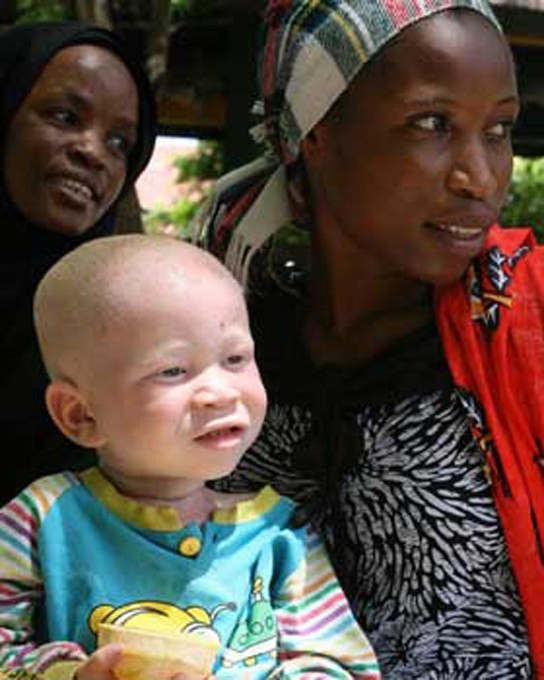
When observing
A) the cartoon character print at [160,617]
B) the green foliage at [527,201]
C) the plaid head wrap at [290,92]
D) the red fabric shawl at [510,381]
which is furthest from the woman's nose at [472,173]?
the green foliage at [527,201]

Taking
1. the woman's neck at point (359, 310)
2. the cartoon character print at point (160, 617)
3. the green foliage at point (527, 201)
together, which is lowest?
the cartoon character print at point (160, 617)

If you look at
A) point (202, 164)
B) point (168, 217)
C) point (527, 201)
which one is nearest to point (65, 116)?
point (527, 201)

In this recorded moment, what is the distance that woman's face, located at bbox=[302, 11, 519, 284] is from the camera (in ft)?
6.55

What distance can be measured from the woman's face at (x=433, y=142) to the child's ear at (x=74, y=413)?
1.95ft

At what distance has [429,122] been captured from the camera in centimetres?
200

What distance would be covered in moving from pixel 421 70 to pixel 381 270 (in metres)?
0.38

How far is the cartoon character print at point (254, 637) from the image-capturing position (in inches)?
70.5

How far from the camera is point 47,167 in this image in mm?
2795

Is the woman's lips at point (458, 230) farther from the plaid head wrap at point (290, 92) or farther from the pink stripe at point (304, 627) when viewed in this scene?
the pink stripe at point (304, 627)

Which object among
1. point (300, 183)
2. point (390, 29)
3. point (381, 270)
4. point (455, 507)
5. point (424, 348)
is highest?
point (390, 29)

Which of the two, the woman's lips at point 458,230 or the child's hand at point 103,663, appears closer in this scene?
the child's hand at point 103,663

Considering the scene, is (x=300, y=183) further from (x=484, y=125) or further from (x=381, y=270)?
(x=484, y=125)

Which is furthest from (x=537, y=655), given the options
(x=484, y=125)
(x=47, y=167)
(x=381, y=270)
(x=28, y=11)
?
(x=28, y=11)

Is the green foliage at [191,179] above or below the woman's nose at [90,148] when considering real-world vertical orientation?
above
